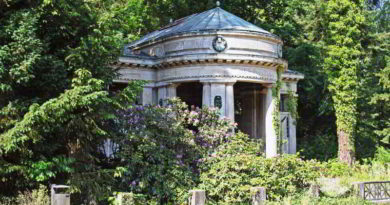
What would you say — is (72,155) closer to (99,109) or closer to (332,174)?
(99,109)

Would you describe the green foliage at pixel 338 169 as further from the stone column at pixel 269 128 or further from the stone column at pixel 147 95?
the stone column at pixel 147 95

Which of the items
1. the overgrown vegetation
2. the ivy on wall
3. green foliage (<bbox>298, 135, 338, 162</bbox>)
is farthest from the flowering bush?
green foliage (<bbox>298, 135, 338, 162</bbox>)

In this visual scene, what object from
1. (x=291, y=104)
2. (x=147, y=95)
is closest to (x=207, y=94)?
(x=147, y=95)

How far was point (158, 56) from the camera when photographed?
23.3 meters

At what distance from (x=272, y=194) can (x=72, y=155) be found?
20.0 feet

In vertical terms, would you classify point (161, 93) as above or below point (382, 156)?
above

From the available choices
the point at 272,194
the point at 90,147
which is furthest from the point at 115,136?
the point at 272,194

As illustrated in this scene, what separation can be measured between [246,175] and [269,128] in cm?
851

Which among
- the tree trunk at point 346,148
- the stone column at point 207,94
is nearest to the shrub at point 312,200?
the stone column at point 207,94

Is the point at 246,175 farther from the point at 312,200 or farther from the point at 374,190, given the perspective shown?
the point at 374,190

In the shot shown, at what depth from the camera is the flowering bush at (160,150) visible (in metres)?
13.8

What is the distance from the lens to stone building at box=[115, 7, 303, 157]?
21.1 meters

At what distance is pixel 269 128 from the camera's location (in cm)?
2288

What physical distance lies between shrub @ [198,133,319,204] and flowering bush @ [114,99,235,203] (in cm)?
50
